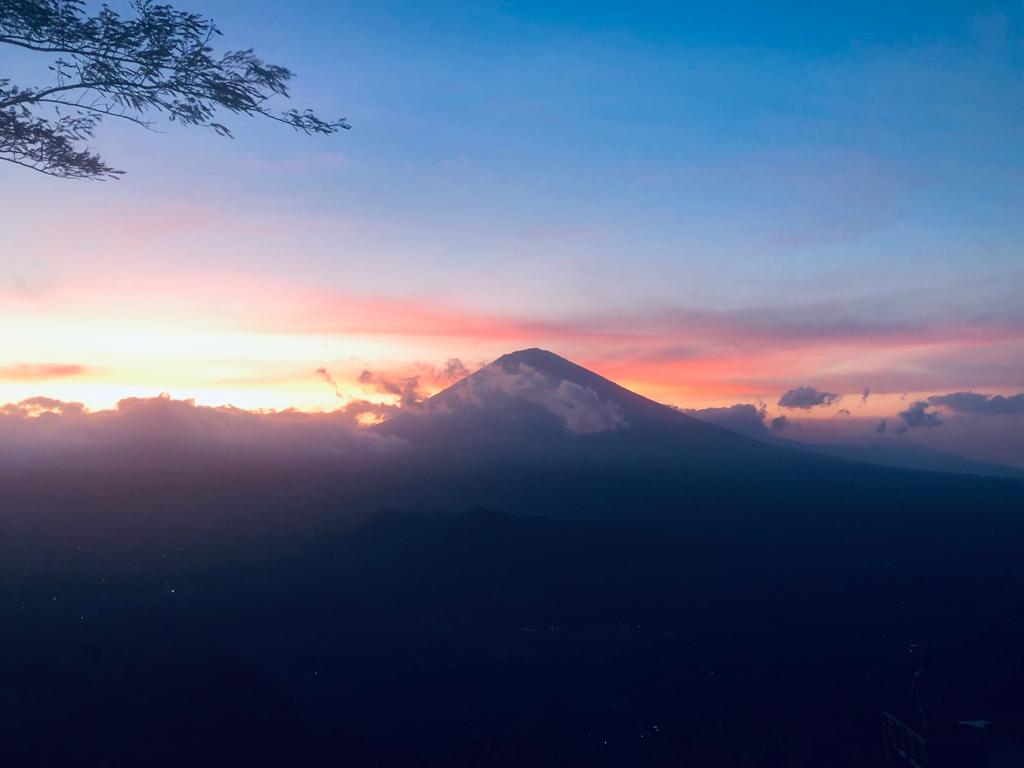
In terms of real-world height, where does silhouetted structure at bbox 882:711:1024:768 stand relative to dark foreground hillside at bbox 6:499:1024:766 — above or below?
above

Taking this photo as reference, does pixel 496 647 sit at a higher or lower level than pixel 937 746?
lower

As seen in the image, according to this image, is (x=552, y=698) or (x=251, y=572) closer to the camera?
(x=552, y=698)

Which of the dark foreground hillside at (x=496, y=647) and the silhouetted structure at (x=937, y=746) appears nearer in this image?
the silhouetted structure at (x=937, y=746)

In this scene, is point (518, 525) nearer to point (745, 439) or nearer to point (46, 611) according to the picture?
point (46, 611)

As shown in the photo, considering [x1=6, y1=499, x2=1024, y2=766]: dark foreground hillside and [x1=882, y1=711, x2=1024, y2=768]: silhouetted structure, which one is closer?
[x1=882, y1=711, x2=1024, y2=768]: silhouetted structure

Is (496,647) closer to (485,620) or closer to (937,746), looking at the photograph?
(485,620)

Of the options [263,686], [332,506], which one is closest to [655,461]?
[332,506]

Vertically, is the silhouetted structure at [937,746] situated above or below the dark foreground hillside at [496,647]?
above

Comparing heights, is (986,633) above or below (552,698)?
above

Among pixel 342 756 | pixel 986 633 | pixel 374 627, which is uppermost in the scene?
pixel 986 633

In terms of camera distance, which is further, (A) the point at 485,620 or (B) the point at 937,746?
(A) the point at 485,620

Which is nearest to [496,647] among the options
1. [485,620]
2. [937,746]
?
[485,620]
